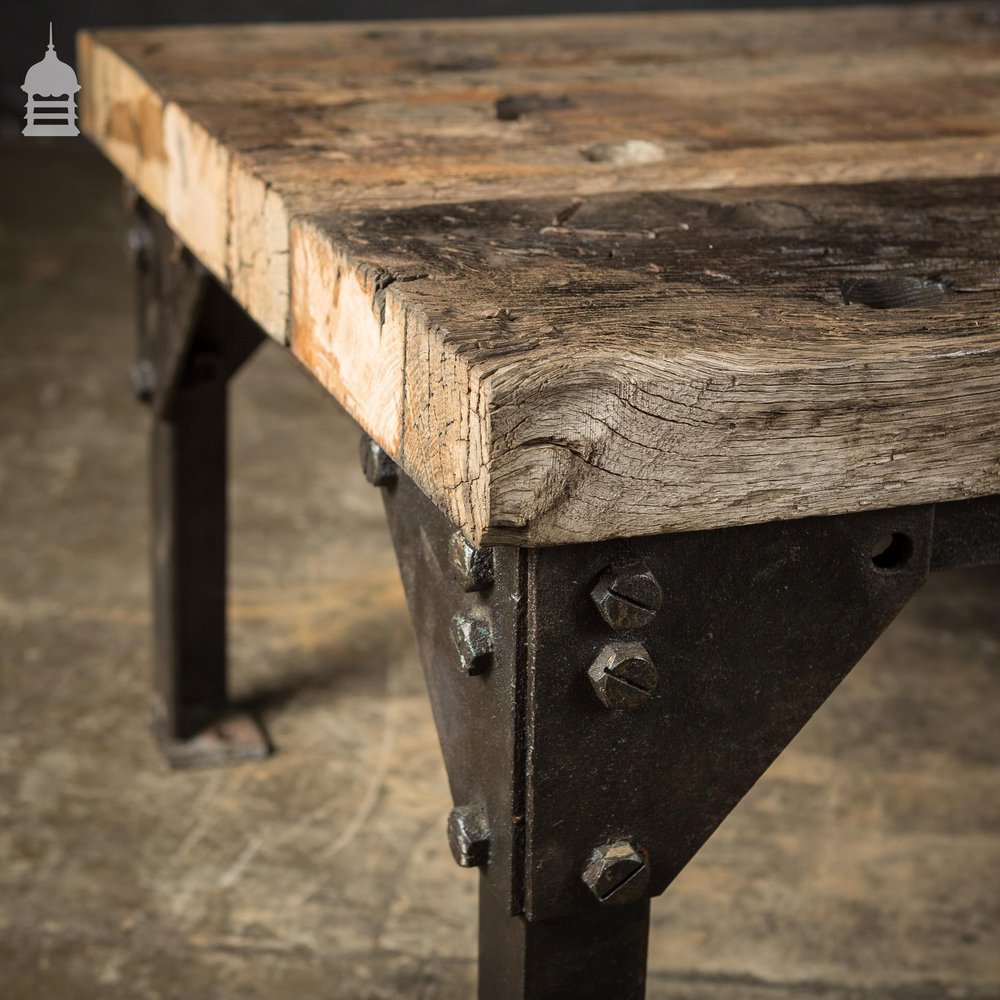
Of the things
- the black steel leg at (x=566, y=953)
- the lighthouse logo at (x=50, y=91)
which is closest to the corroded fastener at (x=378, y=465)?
the black steel leg at (x=566, y=953)

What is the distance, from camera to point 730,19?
2.01 meters

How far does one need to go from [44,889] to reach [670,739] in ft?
3.53

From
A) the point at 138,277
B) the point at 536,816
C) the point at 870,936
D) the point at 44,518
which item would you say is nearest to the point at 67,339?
the point at 44,518

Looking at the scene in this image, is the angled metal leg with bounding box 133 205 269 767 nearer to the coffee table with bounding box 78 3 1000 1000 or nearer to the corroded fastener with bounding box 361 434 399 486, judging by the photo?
the coffee table with bounding box 78 3 1000 1000

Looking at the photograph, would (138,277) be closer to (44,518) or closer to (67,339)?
(44,518)

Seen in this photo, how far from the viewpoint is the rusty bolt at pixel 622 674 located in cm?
81

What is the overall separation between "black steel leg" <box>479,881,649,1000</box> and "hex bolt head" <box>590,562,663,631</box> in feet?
0.72

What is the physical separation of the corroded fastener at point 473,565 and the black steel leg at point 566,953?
0.21 meters

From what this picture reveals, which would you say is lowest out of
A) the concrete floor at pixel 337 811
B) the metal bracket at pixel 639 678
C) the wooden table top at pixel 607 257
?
the concrete floor at pixel 337 811

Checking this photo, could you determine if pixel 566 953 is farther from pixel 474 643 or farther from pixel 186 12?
pixel 186 12

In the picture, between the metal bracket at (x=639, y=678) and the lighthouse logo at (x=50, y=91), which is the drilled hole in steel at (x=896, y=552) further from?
the lighthouse logo at (x=50, y=91)

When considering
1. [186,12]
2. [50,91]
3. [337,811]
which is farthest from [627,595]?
[186,12]

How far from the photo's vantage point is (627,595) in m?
0.80

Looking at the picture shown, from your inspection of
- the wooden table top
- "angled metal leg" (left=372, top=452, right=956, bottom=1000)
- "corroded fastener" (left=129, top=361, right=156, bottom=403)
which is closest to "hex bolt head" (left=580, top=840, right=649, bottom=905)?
"angled metal leg" (left=372, top=452, right=956, bottom=1000)
